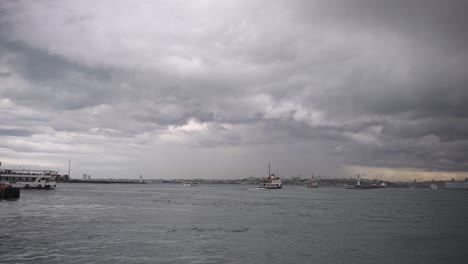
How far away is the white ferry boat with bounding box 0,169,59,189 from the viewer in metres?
147

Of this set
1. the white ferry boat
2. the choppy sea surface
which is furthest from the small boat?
the choppy sea surface

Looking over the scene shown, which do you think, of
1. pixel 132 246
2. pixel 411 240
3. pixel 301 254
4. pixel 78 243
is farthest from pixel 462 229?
pixel 78 243

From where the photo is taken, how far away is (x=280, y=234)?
47.1 m

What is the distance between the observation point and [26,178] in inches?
6132

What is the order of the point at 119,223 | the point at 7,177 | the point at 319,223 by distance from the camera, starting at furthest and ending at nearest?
the point at 7,177, the point at 319,223, the point at 119,223

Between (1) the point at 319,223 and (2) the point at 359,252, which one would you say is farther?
(1) the point at 319,223

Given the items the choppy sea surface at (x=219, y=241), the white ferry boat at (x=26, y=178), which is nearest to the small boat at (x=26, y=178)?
the white ferry boat at (x=26, y=178)

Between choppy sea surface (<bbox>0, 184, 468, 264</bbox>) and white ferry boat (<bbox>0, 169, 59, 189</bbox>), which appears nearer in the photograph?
choppy sea surface (<bbox>0, 184, 468, 264</bbox>)

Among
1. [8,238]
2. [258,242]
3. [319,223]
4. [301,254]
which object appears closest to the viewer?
[301,254]

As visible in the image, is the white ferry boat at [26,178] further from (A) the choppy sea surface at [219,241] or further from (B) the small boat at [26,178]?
(A) the choppy sea surface at [219,241]

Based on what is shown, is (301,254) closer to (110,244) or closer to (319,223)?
(110,244)

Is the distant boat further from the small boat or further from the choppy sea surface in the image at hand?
the choppy sea surface

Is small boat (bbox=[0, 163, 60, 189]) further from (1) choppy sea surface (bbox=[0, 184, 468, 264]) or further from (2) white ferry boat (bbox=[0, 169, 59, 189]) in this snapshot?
(1) choppy sea surface (bbox=[0, 184, 468, 264])

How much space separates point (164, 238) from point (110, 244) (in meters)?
6.53
